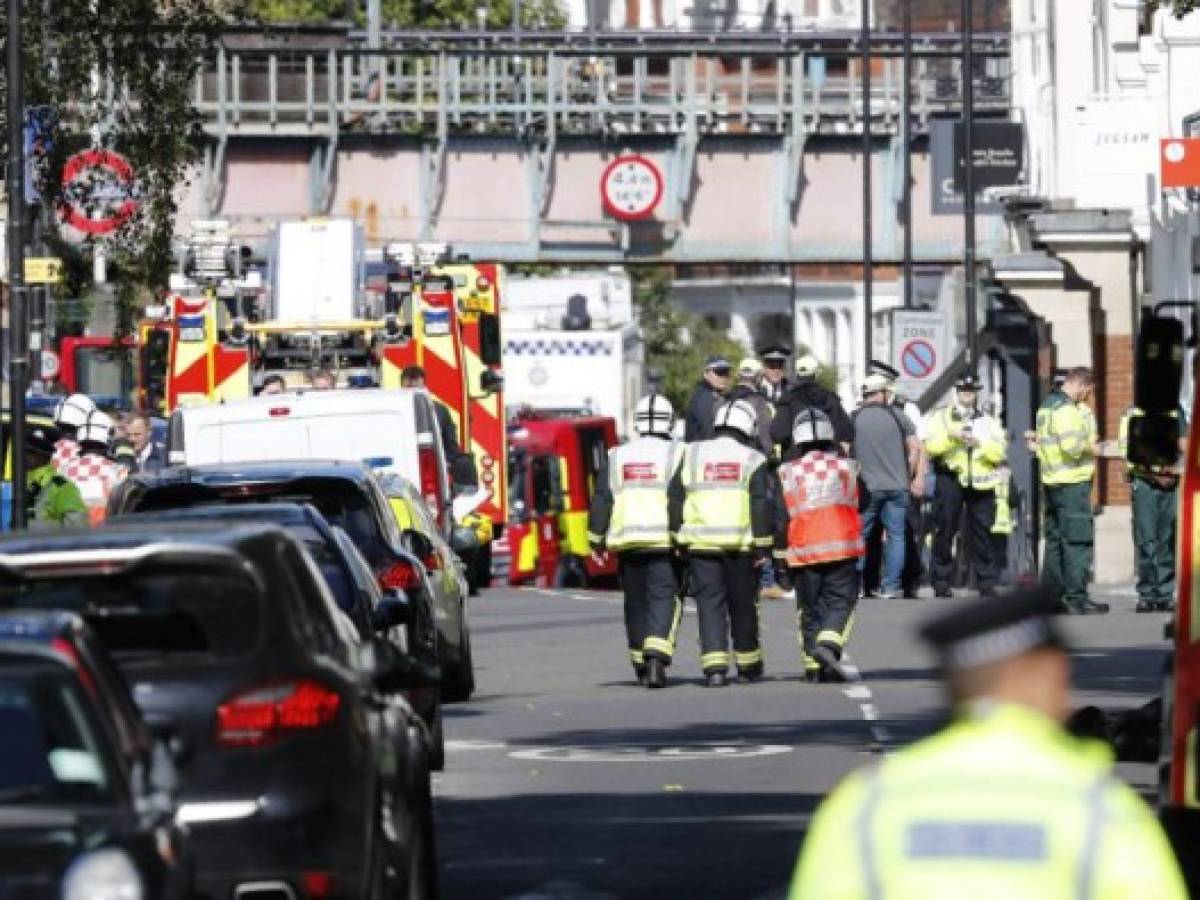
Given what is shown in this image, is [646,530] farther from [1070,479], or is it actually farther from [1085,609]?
[1085,609]

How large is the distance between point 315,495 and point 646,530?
355cm

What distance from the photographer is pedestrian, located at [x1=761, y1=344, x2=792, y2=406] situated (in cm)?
3316

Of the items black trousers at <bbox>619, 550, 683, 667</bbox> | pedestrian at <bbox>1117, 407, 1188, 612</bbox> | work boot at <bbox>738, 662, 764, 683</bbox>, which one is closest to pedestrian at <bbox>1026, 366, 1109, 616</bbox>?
pedestrian at <bbox>1117, 407, 1188, 612</bbox>

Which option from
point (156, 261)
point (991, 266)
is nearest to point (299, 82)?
point (991, 266)

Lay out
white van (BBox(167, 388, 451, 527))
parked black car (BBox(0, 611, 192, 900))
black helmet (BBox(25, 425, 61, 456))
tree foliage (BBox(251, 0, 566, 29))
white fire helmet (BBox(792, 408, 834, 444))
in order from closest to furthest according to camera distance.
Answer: parked black car (BBox(0, 611, 192, 900)) < white fire helmet (BBox(792, 408, 834, 444)) < white van (BBox(167, 388, 451, 527)) < black helmet (BBox(25, 425, 61, 456)) < tree foliage (BBox(251, 0, 566, 29))

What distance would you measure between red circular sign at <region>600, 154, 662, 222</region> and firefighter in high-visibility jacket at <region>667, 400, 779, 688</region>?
30801mm

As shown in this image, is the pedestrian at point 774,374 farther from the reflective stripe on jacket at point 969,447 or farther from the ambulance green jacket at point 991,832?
the ambulance green jacket at point 991,832

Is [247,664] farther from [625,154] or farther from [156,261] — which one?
[625,154]

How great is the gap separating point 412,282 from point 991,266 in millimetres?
11343

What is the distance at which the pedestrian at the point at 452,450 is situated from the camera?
1167 inches

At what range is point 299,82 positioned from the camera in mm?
66688

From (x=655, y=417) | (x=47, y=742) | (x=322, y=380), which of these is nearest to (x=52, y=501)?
(x=655, y=417)

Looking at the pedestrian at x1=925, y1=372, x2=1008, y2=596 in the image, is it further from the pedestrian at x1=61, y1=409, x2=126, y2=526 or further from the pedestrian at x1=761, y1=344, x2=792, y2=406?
the pedestrian at x1=61, y1=409, x2=126, y2=526

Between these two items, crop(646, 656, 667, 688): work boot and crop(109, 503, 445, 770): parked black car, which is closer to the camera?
crop(109, 503, 445, 770): parked black car
